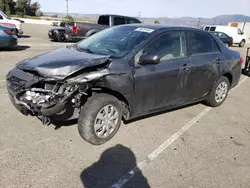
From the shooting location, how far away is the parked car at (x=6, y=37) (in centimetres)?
1102

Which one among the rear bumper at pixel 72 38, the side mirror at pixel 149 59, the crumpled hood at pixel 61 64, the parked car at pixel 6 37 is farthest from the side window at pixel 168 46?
the rear bumper at pixel 72 38

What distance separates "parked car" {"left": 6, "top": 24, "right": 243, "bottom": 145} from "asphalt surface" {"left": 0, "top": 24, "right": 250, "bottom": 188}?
0.35 metres

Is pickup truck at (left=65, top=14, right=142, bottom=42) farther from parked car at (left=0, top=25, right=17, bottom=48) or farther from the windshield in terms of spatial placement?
the windshield

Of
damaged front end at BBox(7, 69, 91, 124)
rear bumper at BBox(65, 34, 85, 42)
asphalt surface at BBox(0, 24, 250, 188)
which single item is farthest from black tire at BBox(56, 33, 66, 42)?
damaged front end at BBox(7, 69, 91, 124)

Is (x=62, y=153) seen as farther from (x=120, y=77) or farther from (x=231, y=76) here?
(x=231, y=76)

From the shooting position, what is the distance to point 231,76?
5609mm

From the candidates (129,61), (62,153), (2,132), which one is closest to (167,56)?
(129,61)

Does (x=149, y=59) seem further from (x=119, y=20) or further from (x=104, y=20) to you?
(x=104, y=20)

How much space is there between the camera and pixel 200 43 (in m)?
4.82

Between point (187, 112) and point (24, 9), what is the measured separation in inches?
2216

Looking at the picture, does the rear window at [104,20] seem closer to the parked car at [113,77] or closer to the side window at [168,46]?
the parked car at [113,77]

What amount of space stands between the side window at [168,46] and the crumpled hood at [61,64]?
0.83 m

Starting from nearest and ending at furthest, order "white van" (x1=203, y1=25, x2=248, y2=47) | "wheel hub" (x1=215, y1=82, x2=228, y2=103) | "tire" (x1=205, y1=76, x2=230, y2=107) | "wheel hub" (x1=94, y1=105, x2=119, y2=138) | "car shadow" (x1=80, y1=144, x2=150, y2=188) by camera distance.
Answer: "car shadow" (x1=80, y1=144, x2=150, y2=188) → "wheel hub" (x1=94, y1=105, x2=119, y2=138) → "tire" (x1=205, y1=76, x2=230, y2=107) → "wheel hub" (x1=215, y1=82, x2=228, y2=103) → "white van" (x1=203, y1=25, x2=248, y2=47)

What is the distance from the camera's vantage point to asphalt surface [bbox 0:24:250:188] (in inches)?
115
